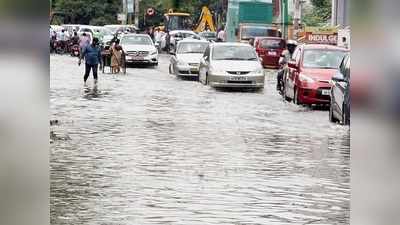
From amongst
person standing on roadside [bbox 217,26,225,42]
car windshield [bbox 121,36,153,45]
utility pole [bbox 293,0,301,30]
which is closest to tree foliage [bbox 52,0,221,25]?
utility pole [bbox 293,0,301,30]

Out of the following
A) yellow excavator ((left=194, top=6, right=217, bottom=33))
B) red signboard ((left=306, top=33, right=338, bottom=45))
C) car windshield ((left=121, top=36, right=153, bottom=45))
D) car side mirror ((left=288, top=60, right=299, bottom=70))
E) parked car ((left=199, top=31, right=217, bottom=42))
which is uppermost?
yellow excavator ((left=194, top=6, right=217, bottom=33))

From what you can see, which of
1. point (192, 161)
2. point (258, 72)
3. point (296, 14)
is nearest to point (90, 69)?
point (258, 72)

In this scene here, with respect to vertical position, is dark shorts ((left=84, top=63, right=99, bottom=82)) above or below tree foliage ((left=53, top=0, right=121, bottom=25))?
below

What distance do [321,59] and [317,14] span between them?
1148 millimetres

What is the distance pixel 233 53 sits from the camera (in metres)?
17.9

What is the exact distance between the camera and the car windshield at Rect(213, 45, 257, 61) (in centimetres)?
1738

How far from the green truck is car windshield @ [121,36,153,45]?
7.01 ft

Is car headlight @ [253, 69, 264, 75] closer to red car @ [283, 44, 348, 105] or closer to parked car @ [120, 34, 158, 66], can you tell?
red car @ [283, 44, 348, 105]
